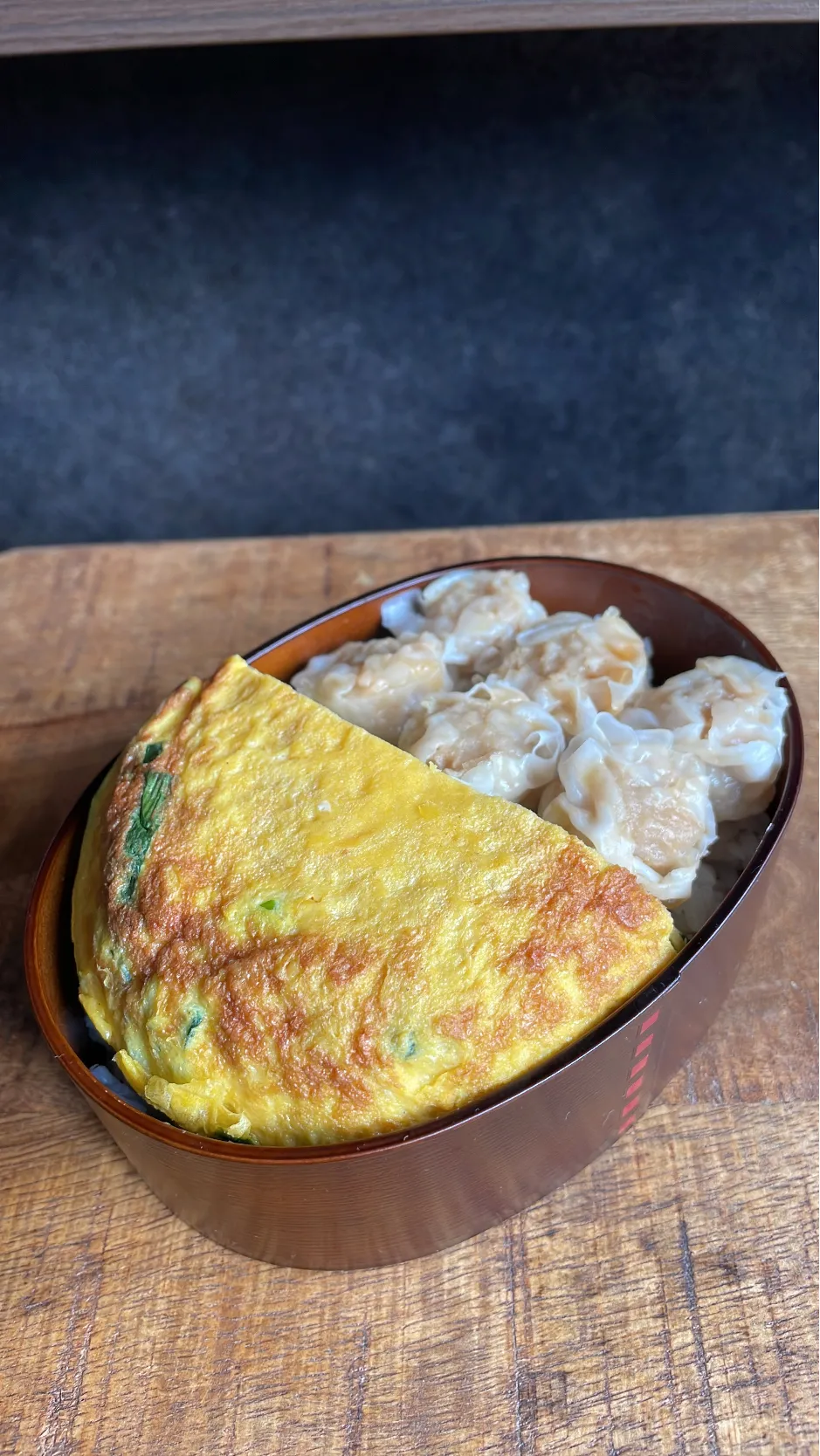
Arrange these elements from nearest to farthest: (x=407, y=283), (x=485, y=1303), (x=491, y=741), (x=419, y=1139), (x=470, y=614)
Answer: (x=419, y=1139) < (x=485, y=1303) < (x=491, y=741) < (x=470, y=614) < (x=407, y=283)

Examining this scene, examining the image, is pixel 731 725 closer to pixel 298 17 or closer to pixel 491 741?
pixel 491 741

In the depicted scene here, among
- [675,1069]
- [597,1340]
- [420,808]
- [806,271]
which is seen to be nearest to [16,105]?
[806,271]

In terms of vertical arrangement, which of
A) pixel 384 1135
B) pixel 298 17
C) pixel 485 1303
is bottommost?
pixel 485 1303

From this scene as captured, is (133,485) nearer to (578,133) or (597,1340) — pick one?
(578,133)

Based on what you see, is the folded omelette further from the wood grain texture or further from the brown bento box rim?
the wood grain texture

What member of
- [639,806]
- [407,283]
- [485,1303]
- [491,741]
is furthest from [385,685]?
[407,283]

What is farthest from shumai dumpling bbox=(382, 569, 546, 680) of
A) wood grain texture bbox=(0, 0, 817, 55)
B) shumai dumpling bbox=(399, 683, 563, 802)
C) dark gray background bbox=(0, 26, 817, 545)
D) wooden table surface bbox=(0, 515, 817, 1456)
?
dark gray background bbox=(0, 26, 817, 545)
